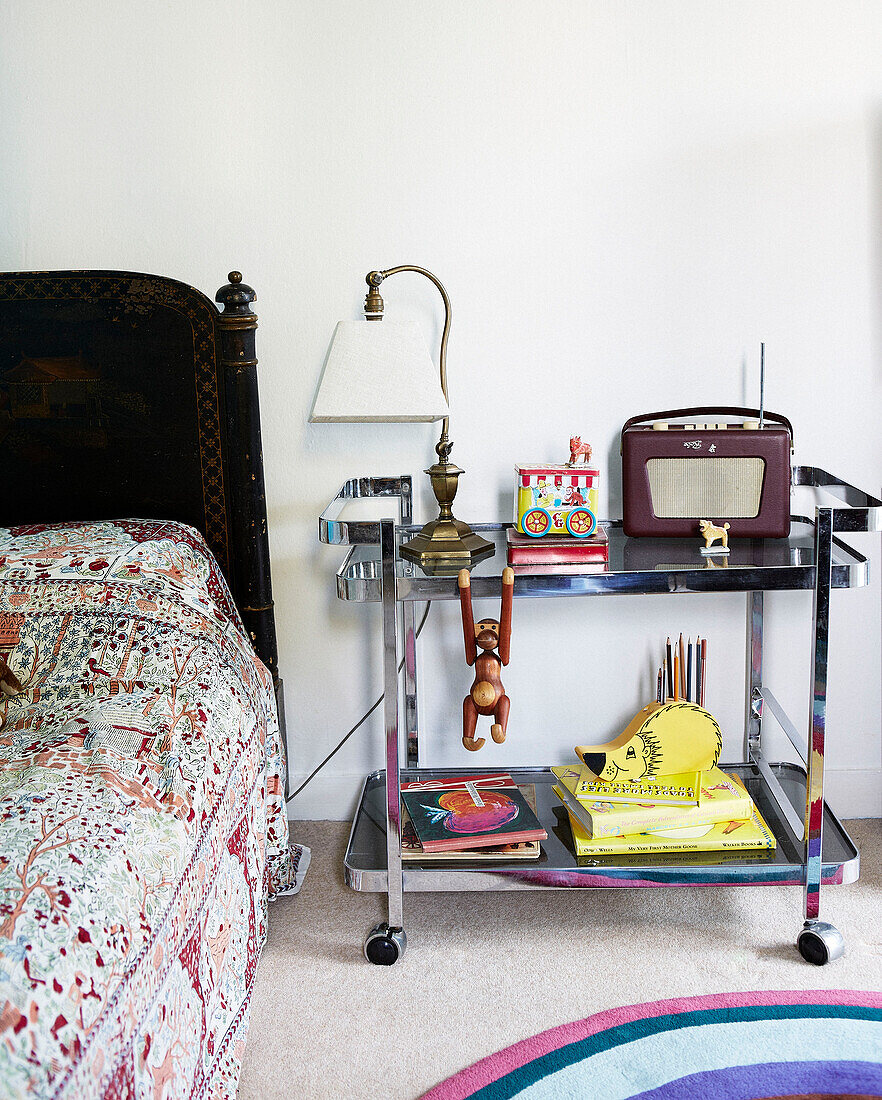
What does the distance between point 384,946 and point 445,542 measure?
0.72m

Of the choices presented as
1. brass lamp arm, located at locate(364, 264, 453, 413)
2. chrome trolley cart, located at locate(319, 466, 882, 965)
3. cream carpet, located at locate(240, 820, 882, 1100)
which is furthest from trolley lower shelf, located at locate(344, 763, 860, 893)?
brass lamp arm, located at locate(364, 264, 453, 413)

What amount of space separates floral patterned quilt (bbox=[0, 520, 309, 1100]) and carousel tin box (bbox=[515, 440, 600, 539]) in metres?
0.60

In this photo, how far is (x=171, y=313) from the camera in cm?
183

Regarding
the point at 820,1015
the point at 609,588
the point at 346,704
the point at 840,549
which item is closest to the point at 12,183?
the point at 346,704

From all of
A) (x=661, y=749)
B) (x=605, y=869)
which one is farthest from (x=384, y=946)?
(x=661, y=749)

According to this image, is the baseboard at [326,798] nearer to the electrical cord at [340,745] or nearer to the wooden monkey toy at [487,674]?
the electrical cord at [340,745]

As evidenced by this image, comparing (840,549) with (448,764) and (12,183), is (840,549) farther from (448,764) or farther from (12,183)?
(12,183)

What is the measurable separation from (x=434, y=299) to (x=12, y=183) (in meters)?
0.91

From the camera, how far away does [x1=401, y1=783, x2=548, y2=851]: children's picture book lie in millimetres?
1649

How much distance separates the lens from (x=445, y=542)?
1647 millimetres

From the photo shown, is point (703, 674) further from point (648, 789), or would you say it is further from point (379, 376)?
point (379, 376)

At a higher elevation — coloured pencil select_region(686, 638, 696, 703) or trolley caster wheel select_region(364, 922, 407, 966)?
coloured pencil select_region(686, 638, 696, 703)

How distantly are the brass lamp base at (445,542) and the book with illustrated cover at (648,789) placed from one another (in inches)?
18.8

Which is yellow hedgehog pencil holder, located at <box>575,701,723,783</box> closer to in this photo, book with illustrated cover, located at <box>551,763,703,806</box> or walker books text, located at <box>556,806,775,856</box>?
book with illustrated cover, located at <box>551,763,703,806</box>
